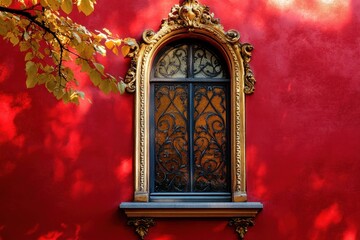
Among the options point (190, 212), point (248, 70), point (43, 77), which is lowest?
point (190, 212)

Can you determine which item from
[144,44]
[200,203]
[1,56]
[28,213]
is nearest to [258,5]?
[144,44]

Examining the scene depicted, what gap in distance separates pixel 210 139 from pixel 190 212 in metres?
0.97

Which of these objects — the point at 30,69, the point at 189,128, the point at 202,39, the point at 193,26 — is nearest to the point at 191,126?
the point at 189,128

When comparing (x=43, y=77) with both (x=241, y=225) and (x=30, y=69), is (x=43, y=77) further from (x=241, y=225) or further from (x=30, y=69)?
(x=241, y=225)

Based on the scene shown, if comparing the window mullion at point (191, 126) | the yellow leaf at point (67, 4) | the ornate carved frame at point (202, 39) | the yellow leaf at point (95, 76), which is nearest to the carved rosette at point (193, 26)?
the ornate carved frame at point (202, 39)

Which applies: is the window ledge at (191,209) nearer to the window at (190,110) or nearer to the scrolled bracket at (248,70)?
the window at (190,110)

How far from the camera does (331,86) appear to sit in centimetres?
757

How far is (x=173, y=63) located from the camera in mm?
7789

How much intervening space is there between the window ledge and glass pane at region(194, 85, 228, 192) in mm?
375

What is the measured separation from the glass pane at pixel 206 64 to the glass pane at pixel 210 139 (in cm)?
17

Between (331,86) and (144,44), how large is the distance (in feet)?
7.78

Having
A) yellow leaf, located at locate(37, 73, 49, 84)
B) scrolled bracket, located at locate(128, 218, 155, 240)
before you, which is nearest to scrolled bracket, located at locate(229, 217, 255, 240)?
scrolled bracket, located at locate(128, 218, 155, 240)

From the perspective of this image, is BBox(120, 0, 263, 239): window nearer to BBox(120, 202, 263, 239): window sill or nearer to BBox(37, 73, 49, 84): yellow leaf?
BBox(120, 202, 263, 239): window sill

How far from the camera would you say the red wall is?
24.3 ft
